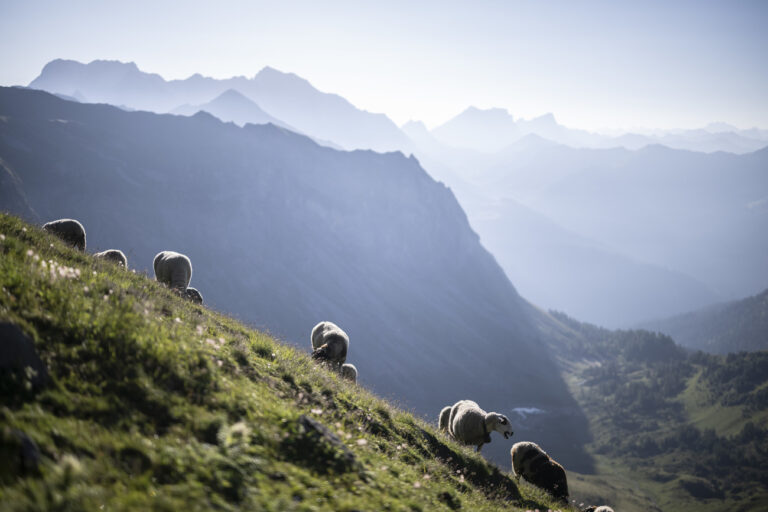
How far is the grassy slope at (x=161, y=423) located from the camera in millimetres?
5379

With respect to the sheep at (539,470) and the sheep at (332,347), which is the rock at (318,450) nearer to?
the sheep at (539,470)

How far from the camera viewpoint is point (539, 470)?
18.1 m

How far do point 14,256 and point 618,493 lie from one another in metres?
221

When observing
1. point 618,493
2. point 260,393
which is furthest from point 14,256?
point 618,493

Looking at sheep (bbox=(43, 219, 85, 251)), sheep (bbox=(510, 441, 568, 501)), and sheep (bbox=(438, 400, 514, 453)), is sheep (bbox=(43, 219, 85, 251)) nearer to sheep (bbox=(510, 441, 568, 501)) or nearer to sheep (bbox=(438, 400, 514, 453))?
sheep (bbox=(438, 400, 514, 453))

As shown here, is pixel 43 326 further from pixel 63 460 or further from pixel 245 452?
pixel 245 452

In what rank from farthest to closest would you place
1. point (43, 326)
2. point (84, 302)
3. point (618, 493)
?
point (618, 493) < point (84, 302) < point (43, 326)

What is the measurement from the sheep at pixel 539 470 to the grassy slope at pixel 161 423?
25.8ft

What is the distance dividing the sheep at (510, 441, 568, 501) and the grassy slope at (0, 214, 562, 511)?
7.85 meters

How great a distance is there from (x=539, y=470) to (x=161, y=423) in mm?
16834

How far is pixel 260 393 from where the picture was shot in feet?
29.7

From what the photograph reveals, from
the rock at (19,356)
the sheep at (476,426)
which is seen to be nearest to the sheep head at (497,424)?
the sheep at (476,426)

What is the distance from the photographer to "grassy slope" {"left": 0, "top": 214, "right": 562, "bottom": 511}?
5.38 meters

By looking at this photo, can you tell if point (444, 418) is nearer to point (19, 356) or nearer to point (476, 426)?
point (476, 426)
